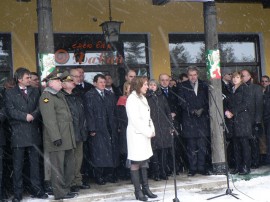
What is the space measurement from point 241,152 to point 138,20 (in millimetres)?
4343

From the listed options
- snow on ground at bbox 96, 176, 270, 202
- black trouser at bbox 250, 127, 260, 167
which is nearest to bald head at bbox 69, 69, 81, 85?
snow on ground at bbox 96, 176, 270, 202

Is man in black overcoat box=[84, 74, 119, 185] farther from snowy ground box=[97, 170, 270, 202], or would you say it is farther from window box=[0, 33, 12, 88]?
window box=[0, 33, 12, 88]

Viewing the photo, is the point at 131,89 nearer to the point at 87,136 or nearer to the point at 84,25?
the point at 87,136

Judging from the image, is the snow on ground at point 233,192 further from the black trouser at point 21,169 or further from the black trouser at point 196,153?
the black trouser at point 21,169

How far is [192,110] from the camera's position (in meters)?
8.20

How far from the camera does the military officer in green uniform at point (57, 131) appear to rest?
6539 millimetres

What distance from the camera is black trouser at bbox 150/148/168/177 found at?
7.87m

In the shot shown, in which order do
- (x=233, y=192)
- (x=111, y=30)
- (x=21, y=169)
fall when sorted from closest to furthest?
(x=21, y=169), (x=233, y=192), (x=111, y=30)

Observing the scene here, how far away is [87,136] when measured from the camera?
7.62 metres

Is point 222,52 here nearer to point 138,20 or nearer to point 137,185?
point 138,20

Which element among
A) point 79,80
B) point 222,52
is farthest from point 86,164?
point 222,52

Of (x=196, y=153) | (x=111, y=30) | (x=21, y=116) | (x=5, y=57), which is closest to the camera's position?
(x=21, y=116)

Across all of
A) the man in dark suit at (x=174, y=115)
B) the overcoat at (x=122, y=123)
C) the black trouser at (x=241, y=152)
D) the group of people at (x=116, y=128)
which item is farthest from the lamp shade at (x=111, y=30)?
the black trouser at (x=241, y=152)

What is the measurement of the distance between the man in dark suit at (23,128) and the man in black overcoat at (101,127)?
980 mm
